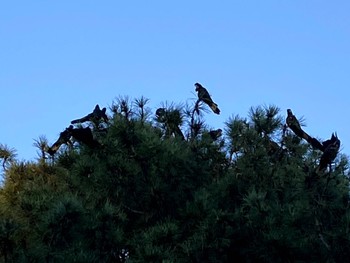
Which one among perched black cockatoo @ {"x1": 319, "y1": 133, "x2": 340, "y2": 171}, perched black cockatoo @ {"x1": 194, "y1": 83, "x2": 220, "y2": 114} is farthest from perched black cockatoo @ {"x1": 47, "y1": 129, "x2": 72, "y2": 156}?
perched black cockatoo @ {"x1": 319, "y1": 133, "x2": 340, "y2": 171}

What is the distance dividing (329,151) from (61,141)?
2703mm

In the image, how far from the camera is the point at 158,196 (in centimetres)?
677

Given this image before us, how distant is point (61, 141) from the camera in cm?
748

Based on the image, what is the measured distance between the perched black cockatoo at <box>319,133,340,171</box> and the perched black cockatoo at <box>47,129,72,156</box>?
2.44 metres

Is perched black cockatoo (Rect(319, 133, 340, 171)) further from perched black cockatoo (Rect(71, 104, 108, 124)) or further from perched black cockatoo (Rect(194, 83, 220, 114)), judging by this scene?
perched black cockatoo (Rect(71, 104, 108, 124))

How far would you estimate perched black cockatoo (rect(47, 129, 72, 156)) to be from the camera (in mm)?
7330

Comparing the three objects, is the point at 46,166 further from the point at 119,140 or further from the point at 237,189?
the point at 237,189

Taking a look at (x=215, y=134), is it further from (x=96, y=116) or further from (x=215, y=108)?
(x=96, y=116)

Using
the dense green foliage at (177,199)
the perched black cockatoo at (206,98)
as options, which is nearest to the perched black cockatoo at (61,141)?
the dense green foliage at (177,199)

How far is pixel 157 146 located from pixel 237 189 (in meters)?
1.05

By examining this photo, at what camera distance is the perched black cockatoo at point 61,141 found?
733 cm

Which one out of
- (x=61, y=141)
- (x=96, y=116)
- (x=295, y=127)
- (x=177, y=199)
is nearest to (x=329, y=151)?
(x=295, y=127)

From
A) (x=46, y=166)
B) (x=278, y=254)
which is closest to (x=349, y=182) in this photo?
(x=278, y=254)

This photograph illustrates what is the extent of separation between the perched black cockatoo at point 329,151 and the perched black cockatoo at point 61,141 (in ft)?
8.01
